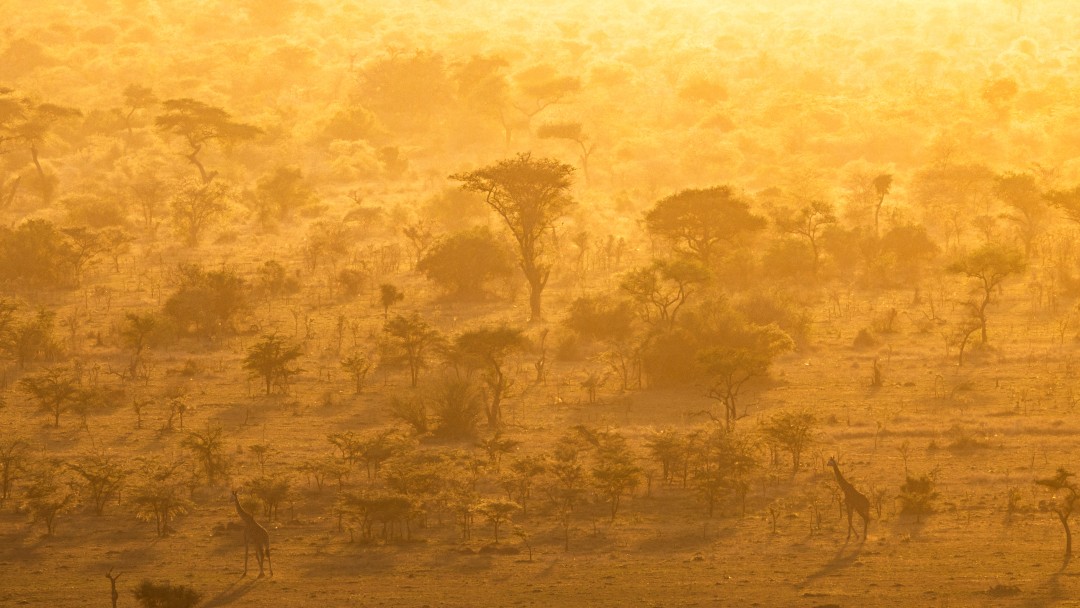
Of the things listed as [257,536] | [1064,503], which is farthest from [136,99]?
[1064,503]

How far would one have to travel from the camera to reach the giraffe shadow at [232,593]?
15336 millimetres

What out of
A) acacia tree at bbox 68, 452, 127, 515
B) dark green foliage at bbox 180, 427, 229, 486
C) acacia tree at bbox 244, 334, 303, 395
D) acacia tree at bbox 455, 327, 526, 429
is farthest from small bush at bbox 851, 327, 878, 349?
acacia tree at bbox 68, 452, 127, 515

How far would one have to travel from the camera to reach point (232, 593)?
1571 cm

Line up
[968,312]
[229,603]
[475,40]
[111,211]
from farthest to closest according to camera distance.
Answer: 1. [475,40]
2. [111,211]
3. [968,312]
4. [229,603]

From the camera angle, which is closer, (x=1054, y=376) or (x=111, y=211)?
(x=1054, y=376)

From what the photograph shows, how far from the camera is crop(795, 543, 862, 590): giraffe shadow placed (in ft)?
51.3

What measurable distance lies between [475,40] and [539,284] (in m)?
47.8

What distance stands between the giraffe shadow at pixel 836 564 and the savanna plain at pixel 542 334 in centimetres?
7

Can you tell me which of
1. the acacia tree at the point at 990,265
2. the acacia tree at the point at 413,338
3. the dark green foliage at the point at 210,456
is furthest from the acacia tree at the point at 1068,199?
the dark green foliage at the point at 210,456

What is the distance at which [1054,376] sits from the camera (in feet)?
86.5

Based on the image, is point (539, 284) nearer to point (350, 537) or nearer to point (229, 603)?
point (350, 537)

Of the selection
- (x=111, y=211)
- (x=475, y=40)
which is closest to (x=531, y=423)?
(x=111, y=211)

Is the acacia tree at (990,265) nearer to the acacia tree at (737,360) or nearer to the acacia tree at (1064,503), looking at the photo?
the acacia tree at (737,360)

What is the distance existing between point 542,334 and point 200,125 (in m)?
27.5
